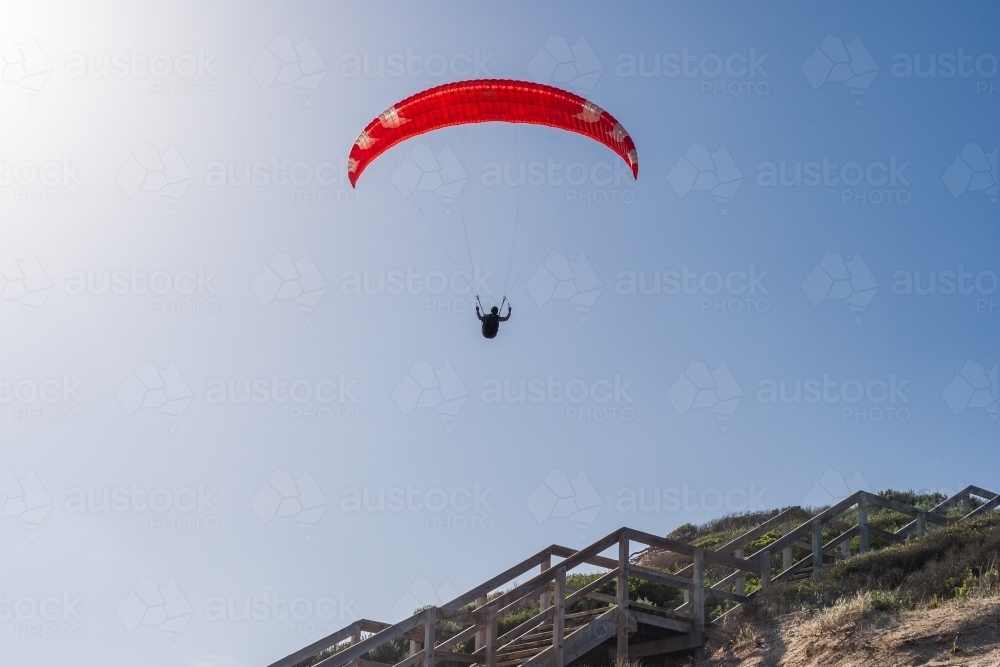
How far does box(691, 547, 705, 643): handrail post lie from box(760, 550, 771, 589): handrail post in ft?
3.24

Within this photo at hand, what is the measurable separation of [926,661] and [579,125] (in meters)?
11.3

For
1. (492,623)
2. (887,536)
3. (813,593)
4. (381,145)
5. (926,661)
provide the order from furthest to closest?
(381,145)
(887,536)
(813,593)
(492,623)
(926,661)

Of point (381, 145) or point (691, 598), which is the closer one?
point (691, 598)

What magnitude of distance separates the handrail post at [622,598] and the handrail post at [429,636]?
239 centimetres

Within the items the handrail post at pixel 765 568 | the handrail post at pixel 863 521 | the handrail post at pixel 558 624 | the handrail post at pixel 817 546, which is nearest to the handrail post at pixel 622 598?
the handrail post at pixel 558 624

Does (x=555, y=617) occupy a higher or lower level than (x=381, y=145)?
lower

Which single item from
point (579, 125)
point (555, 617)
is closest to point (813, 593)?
point (555, 617)

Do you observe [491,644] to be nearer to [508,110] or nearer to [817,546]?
[817,546]

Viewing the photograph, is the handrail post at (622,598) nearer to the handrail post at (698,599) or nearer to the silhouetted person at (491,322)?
the handrail post at (698,599)

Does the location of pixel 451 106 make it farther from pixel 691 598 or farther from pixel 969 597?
pixel 969 597

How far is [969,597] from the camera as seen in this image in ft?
39.3

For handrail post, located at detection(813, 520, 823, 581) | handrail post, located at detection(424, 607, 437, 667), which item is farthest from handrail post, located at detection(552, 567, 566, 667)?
handrail post, located at detection(813, 520, 823, 581)

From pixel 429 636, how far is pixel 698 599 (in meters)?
3.61

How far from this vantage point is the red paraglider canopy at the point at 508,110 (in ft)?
62.2
